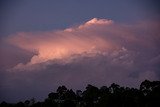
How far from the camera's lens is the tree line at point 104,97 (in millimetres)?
65312

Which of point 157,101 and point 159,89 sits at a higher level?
point 159,89

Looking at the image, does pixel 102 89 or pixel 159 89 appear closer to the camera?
pixel 159 89

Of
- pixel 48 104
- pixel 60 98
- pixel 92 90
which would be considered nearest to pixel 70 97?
pixel 60 98

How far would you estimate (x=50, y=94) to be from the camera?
9738 centimetres

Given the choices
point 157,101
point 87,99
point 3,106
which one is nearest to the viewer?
point 157,101

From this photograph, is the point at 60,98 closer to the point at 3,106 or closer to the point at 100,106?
the point at 3,106

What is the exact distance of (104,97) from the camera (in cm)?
6706

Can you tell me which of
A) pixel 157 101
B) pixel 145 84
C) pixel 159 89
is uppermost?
pixel 145 84

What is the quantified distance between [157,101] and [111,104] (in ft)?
32.0

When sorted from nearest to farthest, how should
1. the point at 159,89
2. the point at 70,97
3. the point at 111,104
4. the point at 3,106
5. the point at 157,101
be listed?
the point at 157,101
the point at 111,104
the point at 159,89
the point at 3,106
the point at 70,97

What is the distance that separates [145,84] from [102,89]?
1255 cm

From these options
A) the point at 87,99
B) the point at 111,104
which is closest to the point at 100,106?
the point at 111,104

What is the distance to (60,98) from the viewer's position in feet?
317

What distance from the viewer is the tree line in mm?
65312
